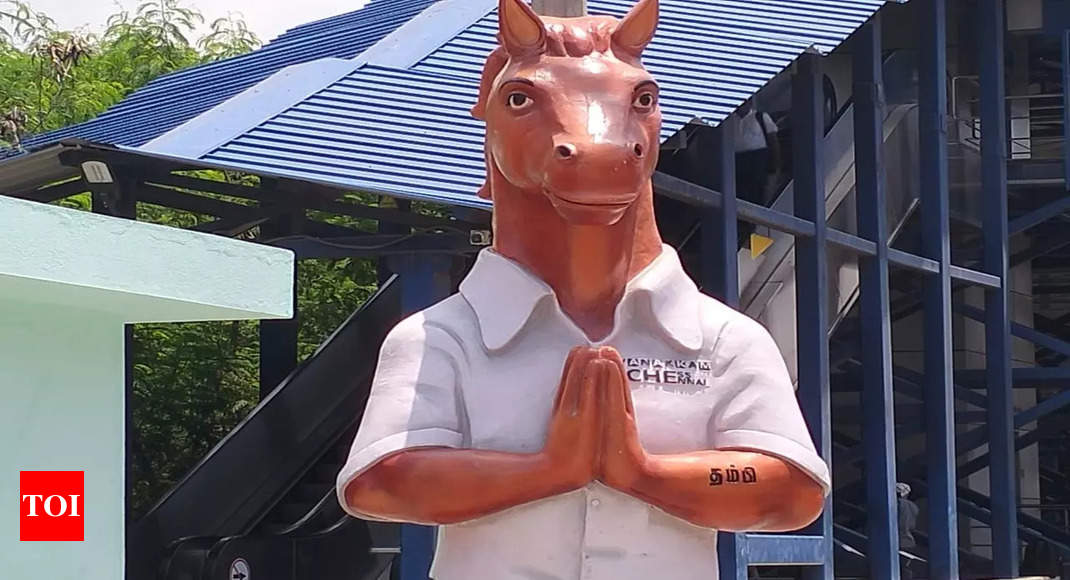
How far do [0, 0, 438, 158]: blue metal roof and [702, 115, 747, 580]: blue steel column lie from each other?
6.85 ft

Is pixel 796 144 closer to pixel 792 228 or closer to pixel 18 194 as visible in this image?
pixel 792 228

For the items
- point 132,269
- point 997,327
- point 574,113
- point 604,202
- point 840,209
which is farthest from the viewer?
point 997,327

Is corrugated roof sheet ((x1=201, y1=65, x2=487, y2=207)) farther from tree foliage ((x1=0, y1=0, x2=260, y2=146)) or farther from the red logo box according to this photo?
tree foliage ((x1=0, y1=0, x2=260, y2=146))

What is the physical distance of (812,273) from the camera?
1219 centimetres

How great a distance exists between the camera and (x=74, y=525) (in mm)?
5871

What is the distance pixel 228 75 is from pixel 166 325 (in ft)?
15.6

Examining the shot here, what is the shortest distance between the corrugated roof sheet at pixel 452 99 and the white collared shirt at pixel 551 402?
3488 mm

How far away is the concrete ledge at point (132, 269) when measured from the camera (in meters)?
5.14

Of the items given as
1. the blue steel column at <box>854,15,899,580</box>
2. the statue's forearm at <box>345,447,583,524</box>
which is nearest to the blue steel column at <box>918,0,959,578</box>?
the blue steel column at <box>854,15,899,580</box>

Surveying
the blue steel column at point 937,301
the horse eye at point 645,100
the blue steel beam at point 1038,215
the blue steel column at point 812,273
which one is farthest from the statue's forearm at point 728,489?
the blue steel beam at point 1038,215

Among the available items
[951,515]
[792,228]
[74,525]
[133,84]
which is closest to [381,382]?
[74,525]

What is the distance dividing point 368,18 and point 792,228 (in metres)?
3.32

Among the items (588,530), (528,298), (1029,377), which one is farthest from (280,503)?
(588,530)

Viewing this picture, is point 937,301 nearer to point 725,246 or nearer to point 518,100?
point 725,246
